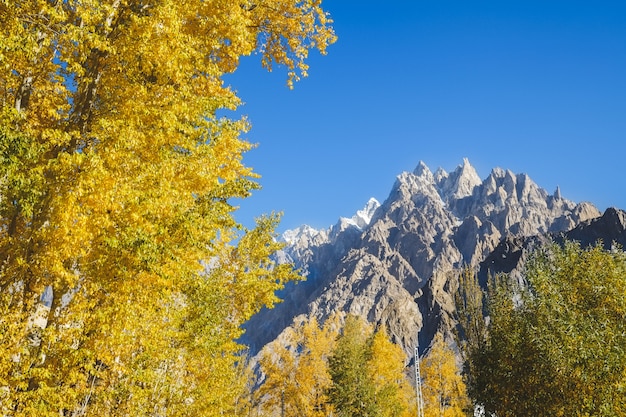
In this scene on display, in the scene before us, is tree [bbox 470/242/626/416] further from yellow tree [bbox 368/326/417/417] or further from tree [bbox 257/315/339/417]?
tree [bbox 257/315/339/417]

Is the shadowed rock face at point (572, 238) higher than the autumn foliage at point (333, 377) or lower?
higher

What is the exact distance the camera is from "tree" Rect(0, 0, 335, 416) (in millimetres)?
6883

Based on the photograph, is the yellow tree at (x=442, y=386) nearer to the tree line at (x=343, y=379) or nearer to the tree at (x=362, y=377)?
the tree line at (x=343, y=379)

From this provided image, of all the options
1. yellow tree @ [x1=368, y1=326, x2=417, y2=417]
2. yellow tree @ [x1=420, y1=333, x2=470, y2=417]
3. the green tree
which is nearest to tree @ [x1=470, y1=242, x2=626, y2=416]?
the green tree

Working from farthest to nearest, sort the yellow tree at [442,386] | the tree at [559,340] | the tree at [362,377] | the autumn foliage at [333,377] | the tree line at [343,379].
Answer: the yellow tree at [442,386], the tree line at [343,379], the autumn foliage at [333,377], the tree at [362,377], the tree at [559,340]

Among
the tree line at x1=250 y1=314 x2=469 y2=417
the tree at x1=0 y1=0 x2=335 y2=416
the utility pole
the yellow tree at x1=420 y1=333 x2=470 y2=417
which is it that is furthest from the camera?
the yellow tree at x1=420 y1=333 x2=470 y2=417

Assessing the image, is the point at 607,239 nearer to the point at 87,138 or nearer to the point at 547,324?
the point at 547,324

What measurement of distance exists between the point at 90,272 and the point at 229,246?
31.5 feet

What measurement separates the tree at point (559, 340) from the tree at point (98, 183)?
10622mm

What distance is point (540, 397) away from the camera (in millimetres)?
13719

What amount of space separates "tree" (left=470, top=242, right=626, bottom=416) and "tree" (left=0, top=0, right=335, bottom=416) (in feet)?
34.8

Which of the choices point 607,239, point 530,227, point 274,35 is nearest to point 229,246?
point 274,35

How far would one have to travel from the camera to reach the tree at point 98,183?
6883 millimetres

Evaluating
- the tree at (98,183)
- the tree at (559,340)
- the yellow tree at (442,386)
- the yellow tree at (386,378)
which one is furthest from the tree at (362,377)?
the tree at (98,183)
